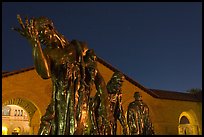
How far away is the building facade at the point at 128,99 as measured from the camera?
2173 centimetres

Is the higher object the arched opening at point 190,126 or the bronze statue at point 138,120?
the arched opening at point 190,126

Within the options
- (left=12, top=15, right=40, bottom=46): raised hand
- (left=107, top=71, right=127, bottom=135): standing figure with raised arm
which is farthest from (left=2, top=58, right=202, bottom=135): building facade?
(left=12, top=15, right=40, bottom=46): raised hand

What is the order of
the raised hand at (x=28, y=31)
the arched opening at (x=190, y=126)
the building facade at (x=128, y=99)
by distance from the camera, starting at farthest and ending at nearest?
the arched opening at (x=190, y=126)
the building facade at (x=128, y=99)
the raised hand at (x=28, y=31)

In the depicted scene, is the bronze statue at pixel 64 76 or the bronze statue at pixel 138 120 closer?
the bronze statue at pixel 64 76

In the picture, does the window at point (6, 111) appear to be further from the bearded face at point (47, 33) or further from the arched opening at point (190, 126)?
the bearded face at point (47, 33)

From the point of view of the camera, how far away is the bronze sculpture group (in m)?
4.36

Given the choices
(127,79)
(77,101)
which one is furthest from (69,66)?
(127,79)

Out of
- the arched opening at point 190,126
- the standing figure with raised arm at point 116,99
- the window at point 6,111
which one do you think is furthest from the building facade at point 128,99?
→ the standing figure with raised arm at point 116,99

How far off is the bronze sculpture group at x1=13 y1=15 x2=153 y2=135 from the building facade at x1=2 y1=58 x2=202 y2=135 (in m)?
16.9

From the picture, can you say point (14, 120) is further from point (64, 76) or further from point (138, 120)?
point (64, 76)

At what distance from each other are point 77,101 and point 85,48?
0.92 metres

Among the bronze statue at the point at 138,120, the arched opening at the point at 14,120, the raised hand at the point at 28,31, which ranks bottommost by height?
the bronze statue at the point at 138,120

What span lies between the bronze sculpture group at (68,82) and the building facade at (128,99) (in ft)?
55.4

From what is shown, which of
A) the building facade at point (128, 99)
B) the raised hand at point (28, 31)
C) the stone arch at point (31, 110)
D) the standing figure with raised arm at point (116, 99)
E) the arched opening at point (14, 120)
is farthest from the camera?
the arched opening at point (14, 120)
